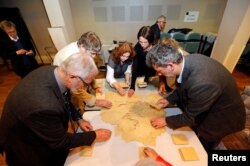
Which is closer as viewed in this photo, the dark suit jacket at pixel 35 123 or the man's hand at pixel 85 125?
the dark suit jacket at pixel 35 123

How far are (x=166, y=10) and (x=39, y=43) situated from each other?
3577mm

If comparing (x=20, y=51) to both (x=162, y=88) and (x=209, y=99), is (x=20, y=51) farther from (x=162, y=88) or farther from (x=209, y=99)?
(x=209, y=99)

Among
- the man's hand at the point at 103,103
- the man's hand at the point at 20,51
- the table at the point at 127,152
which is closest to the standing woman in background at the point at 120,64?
the man's hand at the point at 103,103

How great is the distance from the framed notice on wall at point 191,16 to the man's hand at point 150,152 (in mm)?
4125

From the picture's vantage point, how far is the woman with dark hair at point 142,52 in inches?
66.7

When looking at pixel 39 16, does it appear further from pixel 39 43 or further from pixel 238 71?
pixel 238 71

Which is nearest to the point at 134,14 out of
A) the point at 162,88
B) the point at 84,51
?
the point at 162,88

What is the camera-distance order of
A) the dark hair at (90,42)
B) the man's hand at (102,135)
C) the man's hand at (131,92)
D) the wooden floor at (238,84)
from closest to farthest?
the man's hand at (102,135), the dark hair at (90,42), the man's hand at (131,92), the wooden floor at (238,84)

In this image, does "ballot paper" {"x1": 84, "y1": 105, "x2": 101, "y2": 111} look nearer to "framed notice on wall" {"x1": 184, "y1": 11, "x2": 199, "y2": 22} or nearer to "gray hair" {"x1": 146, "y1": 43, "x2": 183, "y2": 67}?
"gray hair" {"x1": 146, "y1": 43, "x2": 183, "y2": 67}

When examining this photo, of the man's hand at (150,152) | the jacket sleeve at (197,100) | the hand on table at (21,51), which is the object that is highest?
the jacket sleeve at (197,100)

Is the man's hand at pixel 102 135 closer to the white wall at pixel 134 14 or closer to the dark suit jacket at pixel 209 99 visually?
→ the dark suit jacket at pixel 209 99

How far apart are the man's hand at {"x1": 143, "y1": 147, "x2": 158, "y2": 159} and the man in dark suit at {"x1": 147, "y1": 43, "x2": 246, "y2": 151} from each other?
0.74 ft

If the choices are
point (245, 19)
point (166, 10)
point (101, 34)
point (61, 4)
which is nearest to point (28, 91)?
point (61, 4)

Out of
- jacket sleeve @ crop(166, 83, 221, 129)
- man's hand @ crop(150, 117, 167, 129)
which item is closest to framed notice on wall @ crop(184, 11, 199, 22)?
jacket sleeve @ crop(166, 83, 221, 129)
